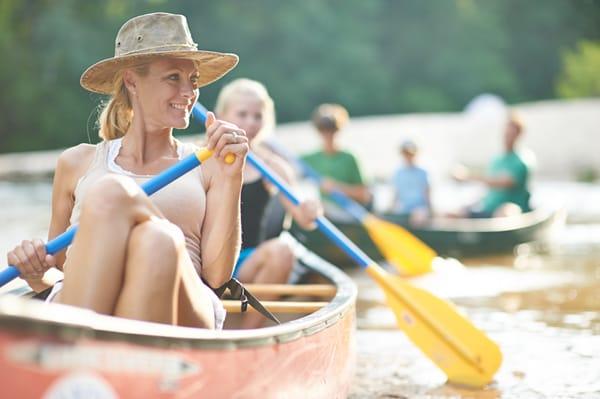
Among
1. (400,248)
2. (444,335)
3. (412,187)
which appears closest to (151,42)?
(444,335)

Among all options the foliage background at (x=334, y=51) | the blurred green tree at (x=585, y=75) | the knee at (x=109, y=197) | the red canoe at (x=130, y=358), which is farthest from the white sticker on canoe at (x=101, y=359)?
the blurred green tree at (x=585, y=75)

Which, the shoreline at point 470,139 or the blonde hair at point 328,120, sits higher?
the blonde hair at point 328,120

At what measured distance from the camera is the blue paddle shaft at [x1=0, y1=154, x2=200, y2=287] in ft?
8.27

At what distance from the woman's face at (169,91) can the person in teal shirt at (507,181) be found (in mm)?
4715

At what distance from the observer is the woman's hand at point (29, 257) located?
8.25 ft

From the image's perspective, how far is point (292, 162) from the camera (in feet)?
21.9

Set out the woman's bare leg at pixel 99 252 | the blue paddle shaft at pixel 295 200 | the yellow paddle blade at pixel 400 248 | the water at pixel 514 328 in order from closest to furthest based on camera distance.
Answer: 1. the woman's bare leg at pixel 99 252
2. the water at pixel 514 328
3. the blue paddle shaft at pixel 295 200
4. the yellow paddle blade at pixel 400 248

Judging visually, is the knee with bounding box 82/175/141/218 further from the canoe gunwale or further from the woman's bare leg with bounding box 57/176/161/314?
the canoe gunwale

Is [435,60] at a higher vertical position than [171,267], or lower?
higher

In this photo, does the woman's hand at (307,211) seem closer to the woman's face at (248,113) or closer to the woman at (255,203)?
the woman at (255,203)

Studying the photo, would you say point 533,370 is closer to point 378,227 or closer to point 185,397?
point 185,397

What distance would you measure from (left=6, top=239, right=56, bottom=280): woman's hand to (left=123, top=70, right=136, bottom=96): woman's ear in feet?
1.57

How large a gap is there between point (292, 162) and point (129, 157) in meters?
3.98

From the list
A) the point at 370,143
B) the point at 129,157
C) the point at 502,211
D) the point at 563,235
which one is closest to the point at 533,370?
the point at 129,157
